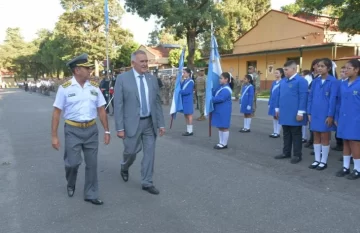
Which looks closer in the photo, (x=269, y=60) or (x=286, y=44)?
(x=269, y=60)

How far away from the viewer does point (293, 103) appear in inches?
264

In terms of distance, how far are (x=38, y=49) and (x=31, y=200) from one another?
87649 millimetres

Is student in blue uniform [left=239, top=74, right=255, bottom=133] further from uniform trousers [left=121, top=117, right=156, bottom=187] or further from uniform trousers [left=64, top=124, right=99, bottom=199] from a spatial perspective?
uniform trousers [left=64, top=124, right=99, bottom=199]

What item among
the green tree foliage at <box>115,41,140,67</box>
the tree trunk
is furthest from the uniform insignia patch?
the green tree foliage at <box>115,41,140,67</box>

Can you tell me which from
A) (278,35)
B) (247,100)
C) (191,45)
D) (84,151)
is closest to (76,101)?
(84,151)

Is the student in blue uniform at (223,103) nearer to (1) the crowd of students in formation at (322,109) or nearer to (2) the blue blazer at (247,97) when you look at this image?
(1) the crowd of students in formation at (322,109)

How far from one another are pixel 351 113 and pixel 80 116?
4112mm

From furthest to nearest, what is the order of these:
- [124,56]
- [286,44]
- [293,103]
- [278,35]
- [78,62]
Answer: [124,56] < [278,35] < [286,44] < [293,103] < [78,62]

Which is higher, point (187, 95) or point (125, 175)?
point (187, 95)

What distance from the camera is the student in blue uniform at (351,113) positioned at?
5.53m

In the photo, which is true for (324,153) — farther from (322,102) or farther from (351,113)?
(351,113)

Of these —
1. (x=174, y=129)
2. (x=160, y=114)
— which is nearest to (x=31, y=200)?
(x=160, y=114)

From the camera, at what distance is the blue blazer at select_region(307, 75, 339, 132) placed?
6.05 m

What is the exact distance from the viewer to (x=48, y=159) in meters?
7.54
